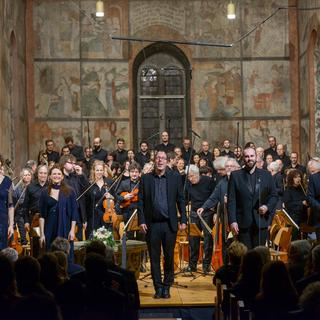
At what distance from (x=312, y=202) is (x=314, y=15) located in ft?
32.7

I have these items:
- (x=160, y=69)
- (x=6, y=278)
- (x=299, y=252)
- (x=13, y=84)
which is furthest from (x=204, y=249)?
(x=160, y=69)

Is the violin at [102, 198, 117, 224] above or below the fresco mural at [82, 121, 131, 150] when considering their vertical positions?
below

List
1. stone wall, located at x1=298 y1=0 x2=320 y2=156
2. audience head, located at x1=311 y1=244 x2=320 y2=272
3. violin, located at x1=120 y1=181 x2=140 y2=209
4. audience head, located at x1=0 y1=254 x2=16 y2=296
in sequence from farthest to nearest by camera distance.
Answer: stone wall, located at x1=298 y1=0 x2=320 y2=156 → violin, located at x1=120 y1=181 x2=140 y2=209 → audience head, located at x1=311 y1=244 x2=320 y2=272 → audience head, located at x1=0 y1=254 x2=16 y2=296

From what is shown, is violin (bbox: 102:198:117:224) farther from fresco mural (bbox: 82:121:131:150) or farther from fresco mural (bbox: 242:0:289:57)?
fresco mural (bbox: 242:0:289:57)

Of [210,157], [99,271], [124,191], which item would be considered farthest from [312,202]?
[210,157]

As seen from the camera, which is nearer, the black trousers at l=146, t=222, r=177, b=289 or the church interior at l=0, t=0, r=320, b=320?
the black trousers at l=146, t=222, r=177, b=289

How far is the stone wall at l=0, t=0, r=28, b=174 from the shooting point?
1909 cm

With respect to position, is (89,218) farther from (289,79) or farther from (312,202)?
(289,79)

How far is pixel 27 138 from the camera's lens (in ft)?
73.0

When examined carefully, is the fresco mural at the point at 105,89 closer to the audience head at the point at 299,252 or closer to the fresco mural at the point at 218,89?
the fresco mural at the point at 218,89

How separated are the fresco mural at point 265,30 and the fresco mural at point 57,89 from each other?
4.88m

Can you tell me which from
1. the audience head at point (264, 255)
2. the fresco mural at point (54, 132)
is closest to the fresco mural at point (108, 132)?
the fresco mural at point (54, 132)

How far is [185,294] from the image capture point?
421 inches

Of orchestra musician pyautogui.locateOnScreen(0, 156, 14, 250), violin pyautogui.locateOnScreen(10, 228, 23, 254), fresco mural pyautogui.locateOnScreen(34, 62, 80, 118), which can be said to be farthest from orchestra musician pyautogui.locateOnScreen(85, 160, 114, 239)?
fresco mural pyautogui.locateOnScreen(34, 62, 80, 118)
